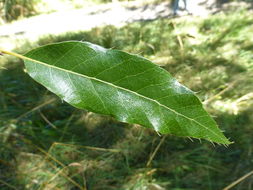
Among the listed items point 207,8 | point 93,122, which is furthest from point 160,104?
point 207,8

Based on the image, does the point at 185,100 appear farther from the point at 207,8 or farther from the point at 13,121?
the point at 207,8

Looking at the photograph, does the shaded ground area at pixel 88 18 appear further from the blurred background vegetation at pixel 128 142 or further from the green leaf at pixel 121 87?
the green leaf at pixel 121 87

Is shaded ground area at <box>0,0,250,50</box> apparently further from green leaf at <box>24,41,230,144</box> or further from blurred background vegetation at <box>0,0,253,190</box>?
green leaf at <box>24,41,230,144</box>

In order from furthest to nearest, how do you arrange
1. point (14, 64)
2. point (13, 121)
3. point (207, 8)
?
1. point (207, 8)
2. point (14, 64)
3. point (13, 121)


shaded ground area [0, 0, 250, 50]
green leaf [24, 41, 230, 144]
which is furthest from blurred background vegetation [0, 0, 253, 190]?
shaded ground area [0, 0, 250, 50]

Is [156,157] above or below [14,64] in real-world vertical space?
below
